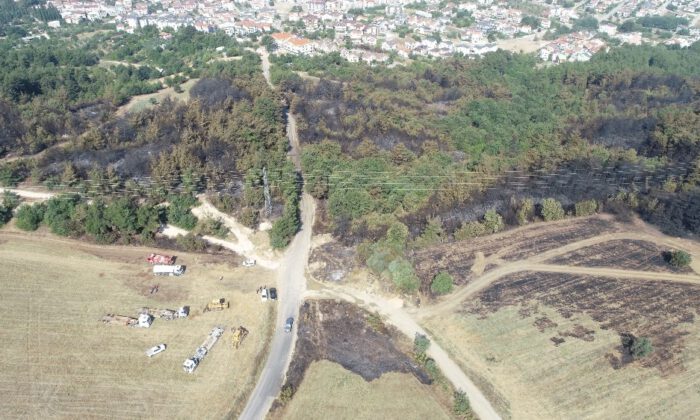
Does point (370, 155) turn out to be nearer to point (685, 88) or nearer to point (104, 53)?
point (685, 88)

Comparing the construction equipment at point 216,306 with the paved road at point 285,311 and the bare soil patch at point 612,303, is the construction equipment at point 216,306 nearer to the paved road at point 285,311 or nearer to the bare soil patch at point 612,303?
the paved road at point 285,311

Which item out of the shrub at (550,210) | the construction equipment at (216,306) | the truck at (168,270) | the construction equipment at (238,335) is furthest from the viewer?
the shrub at (550,210)

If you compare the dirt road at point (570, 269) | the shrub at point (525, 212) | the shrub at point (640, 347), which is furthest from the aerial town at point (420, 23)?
the shrub at point (640, 347)

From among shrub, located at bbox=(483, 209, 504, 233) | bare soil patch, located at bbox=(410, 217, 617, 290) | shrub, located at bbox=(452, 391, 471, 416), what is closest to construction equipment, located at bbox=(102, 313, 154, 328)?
bare soil patch, located at bbox=(410, 217, 617, 290)

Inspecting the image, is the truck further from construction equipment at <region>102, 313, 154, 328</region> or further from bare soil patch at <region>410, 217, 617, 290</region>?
bare soil patch at <region>410, 217, 617, 290</region>

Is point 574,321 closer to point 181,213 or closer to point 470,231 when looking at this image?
point 470,231

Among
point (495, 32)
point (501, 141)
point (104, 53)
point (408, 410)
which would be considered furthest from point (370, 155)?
point (495, 32)
